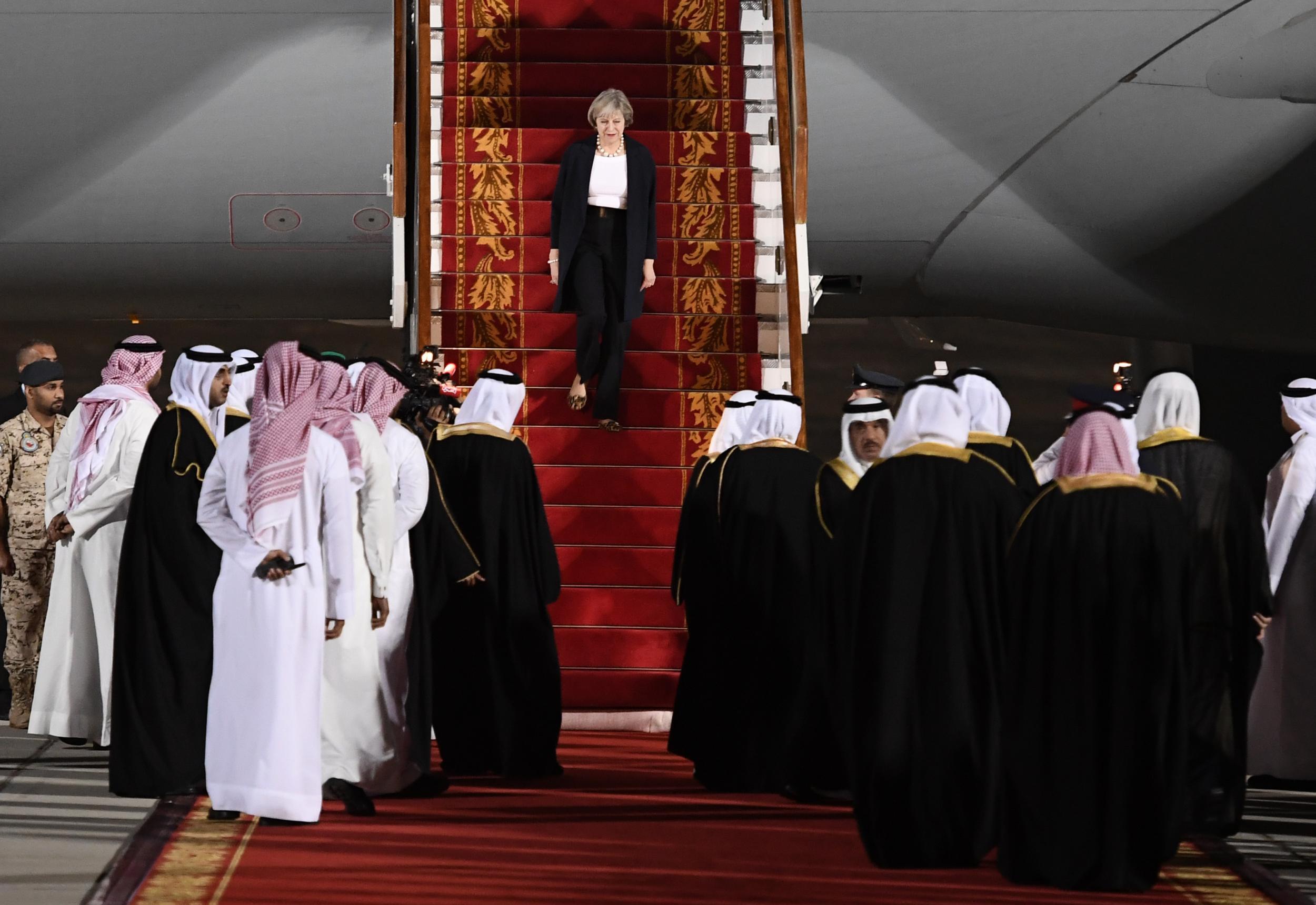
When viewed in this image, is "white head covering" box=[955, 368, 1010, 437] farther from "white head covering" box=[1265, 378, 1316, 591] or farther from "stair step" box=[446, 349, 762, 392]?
"stair step" box=[446, 349, 762, 392]

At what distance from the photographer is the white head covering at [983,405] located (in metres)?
5.99

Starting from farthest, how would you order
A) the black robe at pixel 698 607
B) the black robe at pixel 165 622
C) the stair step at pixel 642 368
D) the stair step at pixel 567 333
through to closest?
the stair step at pixel 567 333, the stair step at pixel 642 368, the black robe at pixel 698 607, the black robe at pixel 165 622

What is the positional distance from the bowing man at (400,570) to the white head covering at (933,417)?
1.80 metres

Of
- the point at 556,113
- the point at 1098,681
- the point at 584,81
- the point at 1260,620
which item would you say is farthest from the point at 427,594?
the point at 584,81

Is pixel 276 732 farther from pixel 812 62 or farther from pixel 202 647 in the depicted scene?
pixel 812 62

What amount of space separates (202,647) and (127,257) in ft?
15.9

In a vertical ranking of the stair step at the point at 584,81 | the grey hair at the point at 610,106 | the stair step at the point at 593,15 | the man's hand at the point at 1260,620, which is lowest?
the man's hand at the point at 1260,620

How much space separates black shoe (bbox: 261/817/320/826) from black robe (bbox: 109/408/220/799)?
543mm

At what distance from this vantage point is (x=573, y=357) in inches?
332

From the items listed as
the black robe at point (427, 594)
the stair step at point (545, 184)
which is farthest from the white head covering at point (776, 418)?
the stair step at point (545, 184)

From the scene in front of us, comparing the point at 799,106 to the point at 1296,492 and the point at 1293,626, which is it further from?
the point at 1293,626

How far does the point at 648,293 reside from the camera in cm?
873

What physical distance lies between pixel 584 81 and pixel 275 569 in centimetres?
515

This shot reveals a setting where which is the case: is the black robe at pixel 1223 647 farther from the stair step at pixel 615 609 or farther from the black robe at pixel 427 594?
the stair step at pixel 615 609
